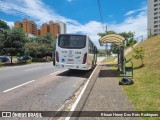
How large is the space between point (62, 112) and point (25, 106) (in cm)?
134

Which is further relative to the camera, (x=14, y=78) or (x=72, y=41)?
(x=72, y=41)

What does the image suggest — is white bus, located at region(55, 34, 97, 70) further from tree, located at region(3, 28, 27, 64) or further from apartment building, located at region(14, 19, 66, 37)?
apartment building, located at region(14, 19, 66, 37)

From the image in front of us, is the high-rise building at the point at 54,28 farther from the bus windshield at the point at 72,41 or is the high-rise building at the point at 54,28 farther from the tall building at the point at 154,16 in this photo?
the bus windshield at the point at 72,41

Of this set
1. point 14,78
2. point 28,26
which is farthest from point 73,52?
point 28,26

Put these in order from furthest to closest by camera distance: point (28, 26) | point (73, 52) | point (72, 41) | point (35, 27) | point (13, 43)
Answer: point (35, 27)
point (28, 26)
point (13, 43)
point (72, 41)
point (73, 52)

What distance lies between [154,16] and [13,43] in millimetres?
104782

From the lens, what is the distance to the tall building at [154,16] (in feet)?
423

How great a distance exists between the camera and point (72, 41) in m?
18.7

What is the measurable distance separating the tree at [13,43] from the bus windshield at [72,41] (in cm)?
2480

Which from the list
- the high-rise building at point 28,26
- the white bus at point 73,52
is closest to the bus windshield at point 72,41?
the white bus at point 73,52

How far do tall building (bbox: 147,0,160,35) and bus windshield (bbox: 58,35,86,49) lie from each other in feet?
378

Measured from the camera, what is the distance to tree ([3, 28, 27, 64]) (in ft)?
137

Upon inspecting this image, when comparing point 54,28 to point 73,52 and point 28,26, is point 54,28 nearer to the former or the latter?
point 28,26

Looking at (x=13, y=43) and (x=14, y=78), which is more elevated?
(x=13, y=43)
